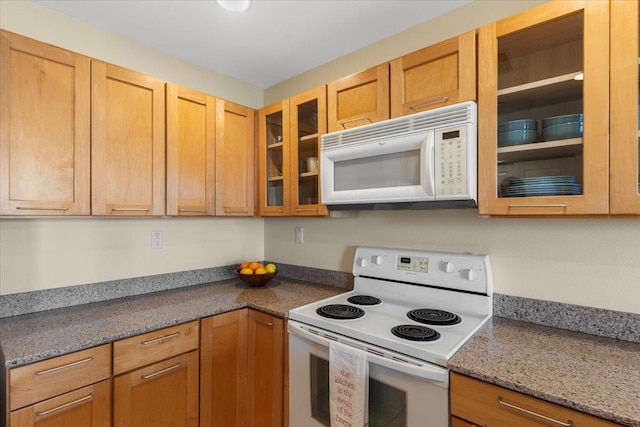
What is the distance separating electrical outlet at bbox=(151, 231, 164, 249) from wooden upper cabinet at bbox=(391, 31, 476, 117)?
1647 mm

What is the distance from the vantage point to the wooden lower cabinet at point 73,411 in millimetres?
1156

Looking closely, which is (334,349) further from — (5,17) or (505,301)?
(5,17)

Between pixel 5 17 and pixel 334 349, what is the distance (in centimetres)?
222

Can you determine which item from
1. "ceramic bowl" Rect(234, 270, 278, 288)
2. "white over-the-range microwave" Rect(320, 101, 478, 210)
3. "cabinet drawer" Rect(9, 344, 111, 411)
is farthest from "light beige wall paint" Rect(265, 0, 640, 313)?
"cabinet drawer" Rect(9, 344, 111, 411)

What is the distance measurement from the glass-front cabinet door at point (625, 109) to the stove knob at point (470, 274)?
0.61 metres

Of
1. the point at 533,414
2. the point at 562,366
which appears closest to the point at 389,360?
the point at 533,414

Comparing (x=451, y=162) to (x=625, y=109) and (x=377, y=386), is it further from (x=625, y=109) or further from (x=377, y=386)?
(x=377, y=386)

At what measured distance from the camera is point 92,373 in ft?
4.27

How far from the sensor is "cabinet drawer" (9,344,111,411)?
1.14m

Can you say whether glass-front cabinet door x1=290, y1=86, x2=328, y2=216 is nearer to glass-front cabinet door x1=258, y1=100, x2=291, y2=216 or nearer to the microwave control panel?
glass-front cabinet door x1=258, y1=100, x2=291, y2=216

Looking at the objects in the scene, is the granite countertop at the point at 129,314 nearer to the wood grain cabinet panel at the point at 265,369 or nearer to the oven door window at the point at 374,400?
the wood grain cabinet panel at the point at 265,369

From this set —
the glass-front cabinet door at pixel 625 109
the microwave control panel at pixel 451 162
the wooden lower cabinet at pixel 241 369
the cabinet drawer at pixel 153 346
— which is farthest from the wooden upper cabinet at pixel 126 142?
the glass-front cabinet door at pixel 625 109

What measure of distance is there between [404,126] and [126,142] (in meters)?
1.45

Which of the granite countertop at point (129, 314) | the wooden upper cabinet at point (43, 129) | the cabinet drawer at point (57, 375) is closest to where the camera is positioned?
the cabinet drawer at point (57, 375)
